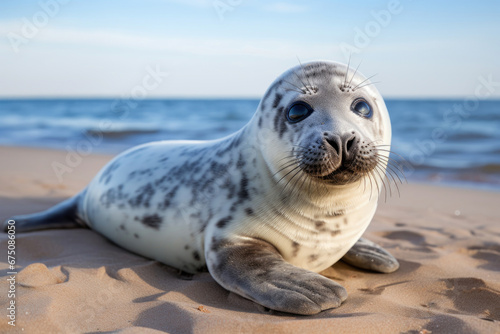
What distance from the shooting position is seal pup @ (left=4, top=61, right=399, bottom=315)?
6.87ft

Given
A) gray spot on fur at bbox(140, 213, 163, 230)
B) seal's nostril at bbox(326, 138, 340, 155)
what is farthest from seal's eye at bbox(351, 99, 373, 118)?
gray spot on fur at bbox(140, 213, 163, 230)

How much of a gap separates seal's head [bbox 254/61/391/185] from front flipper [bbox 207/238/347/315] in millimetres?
381

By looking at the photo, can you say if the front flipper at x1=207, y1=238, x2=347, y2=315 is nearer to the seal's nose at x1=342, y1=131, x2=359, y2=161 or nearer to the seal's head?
the seal's head

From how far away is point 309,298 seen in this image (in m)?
2.02

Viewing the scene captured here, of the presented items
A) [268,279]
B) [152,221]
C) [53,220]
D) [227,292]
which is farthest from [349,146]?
[53,220]

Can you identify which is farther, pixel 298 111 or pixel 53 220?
pixel 53 220

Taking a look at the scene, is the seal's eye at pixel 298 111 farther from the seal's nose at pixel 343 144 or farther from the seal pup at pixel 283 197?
the seal's nose at pixel 343 144

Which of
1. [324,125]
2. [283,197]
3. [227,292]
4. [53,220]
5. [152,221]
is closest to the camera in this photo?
[324,125]

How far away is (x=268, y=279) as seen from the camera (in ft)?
7.01

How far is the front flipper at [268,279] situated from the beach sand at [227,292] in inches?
1.8

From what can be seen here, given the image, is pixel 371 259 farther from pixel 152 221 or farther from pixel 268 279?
pixel 152 221

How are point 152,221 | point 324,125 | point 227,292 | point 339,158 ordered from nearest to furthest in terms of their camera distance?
point 339,158 < point 324,125 < point 227,292 < point 152,221

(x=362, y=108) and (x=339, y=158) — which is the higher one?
(x=362, y=108)

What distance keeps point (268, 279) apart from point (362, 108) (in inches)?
34.3
